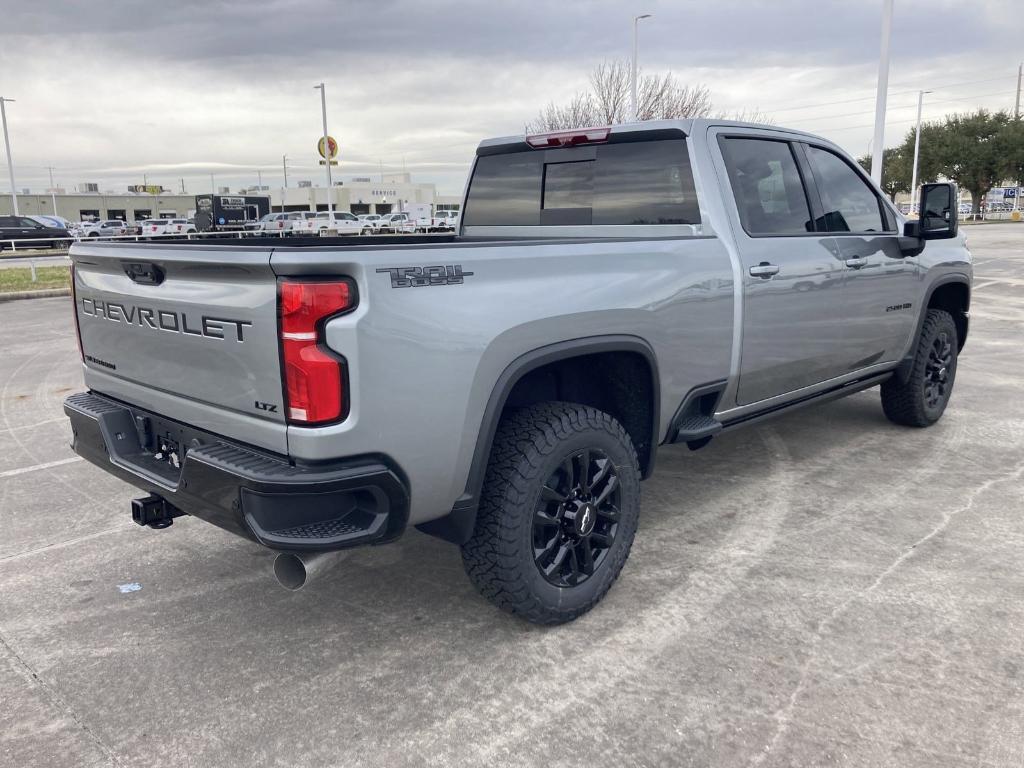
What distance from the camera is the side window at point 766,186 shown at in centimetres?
406

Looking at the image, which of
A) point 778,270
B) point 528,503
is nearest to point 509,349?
point 528,503

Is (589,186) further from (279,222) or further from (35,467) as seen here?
(279,222)

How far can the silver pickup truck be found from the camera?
249 cm

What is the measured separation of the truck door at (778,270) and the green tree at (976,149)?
63546 mm

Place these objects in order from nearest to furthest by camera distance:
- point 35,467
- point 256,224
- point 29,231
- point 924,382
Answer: point 35,467 → point 924,382 → point 29,231 → point 256,224

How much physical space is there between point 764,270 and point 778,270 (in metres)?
0.13

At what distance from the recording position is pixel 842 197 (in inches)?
190

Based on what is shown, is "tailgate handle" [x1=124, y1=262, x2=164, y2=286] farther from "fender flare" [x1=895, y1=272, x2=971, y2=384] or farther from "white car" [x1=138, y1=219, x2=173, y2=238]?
"white car" [x1=138, y1=219, x2=173, y2=238]

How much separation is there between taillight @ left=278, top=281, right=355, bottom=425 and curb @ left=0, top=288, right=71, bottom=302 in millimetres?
15096

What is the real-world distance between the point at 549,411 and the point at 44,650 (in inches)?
81.2

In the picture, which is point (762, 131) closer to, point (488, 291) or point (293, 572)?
point (488, 291)

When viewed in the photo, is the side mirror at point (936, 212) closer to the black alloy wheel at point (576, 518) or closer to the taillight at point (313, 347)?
the black alloy wheel at point (576, 518)

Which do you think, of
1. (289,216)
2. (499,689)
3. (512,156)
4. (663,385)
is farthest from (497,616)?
(289,216)

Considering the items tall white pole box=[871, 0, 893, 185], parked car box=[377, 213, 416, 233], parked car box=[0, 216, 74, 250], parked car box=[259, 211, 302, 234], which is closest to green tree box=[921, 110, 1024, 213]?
parked car box=[377, 213, 416, 233]
